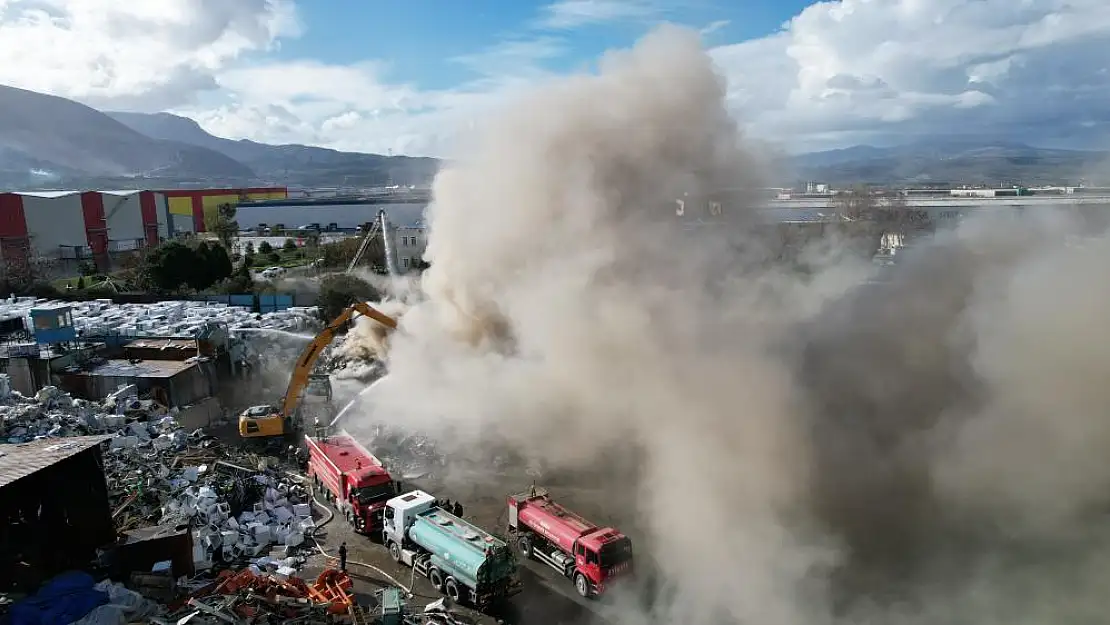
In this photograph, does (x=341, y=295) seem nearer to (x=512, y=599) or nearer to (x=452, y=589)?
(x=452, y=589)

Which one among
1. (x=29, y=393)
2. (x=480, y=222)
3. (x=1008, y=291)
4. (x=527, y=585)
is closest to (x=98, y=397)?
(x=29, y=393)

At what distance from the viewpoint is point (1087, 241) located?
11.9 metres

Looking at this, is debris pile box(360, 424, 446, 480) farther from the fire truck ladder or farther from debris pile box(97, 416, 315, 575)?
the fire truck ladder

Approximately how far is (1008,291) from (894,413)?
2.75 metres

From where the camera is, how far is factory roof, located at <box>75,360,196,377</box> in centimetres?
2020

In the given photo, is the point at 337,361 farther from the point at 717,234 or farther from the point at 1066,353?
the point at 1066,353

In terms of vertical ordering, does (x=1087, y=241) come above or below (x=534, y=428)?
above

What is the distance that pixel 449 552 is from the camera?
11172mm

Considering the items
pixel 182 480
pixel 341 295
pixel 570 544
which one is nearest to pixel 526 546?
pixel 570 544

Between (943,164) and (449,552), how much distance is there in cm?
3311

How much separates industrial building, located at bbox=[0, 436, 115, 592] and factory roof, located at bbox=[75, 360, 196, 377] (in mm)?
8720

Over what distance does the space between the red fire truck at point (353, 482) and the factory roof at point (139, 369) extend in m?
7.64

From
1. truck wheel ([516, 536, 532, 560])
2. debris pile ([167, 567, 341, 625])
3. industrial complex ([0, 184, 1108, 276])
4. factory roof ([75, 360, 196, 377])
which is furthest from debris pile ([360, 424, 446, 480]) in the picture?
industrial complex ([0, 184, 1108, 276])

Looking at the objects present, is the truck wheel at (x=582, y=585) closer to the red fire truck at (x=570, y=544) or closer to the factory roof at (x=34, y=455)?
the red fire truck at (x=570, y=544)
